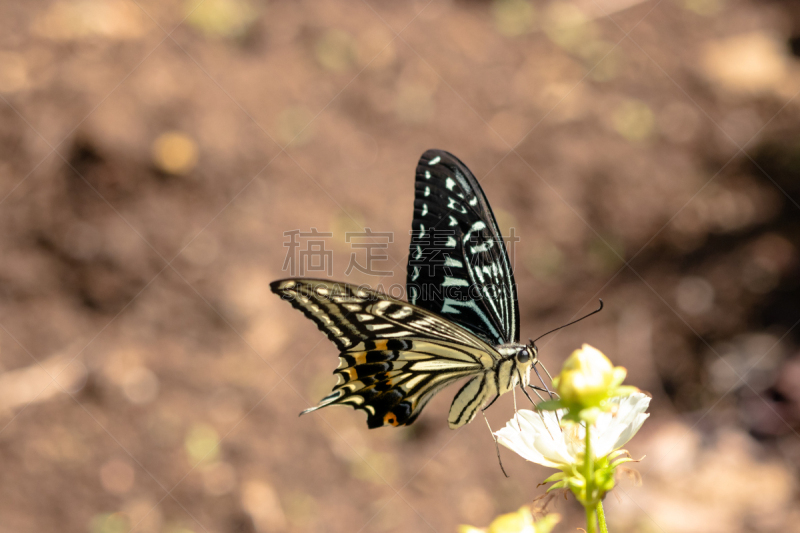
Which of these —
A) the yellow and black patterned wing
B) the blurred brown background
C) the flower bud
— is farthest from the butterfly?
the blurred brown background

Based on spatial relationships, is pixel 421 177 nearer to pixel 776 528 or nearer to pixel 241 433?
pixel 241 433

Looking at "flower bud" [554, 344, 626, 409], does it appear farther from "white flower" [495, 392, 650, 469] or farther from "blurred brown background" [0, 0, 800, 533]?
"blurred brown background" [0, 0, 800, 533]

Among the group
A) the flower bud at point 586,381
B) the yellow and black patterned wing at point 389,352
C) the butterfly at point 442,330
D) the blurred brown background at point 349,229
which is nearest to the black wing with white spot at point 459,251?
the butterfly at point 442,330

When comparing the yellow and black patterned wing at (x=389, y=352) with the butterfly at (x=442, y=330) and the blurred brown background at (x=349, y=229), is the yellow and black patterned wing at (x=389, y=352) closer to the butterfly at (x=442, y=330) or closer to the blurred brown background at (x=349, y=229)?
the butterfly at (x=442, y=330)

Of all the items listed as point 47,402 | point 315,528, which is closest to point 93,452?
point 47,402

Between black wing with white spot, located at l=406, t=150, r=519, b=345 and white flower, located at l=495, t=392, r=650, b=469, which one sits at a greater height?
black wing with white spot, located at l=406, t=150, r=519, b=345

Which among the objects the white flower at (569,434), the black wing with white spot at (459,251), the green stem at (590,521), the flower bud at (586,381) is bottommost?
the green stem at (590,521)

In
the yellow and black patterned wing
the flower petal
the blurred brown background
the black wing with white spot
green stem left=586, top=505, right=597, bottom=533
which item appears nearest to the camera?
green stem left=586, top=505, right=597, bottom=533
